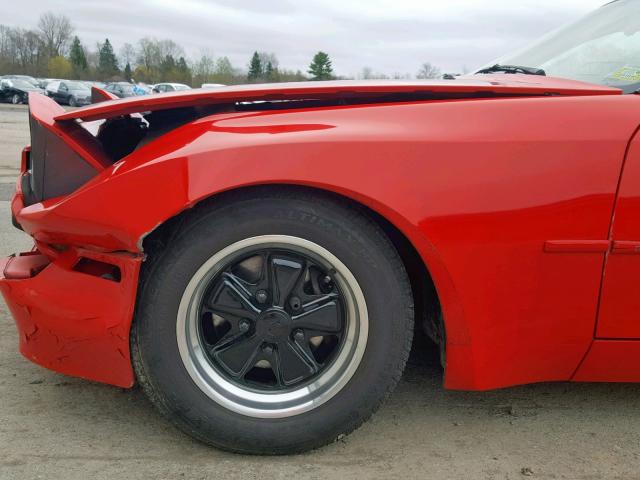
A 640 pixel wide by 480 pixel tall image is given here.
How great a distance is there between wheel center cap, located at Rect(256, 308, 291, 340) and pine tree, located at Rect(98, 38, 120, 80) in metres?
80.8

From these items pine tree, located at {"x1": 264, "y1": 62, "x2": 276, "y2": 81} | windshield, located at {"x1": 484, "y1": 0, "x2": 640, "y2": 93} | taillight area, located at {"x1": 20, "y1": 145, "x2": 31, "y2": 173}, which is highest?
pine tree, located at {"x1": 264, "y1": 62, "x2": 276, "y2": 81}

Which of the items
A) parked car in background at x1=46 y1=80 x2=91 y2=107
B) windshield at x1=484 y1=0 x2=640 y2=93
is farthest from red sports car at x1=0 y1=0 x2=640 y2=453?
parked car in background at x1=46 y1=80 x2=91 y2=107

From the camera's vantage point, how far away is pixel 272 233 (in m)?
1.80

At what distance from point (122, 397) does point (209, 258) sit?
31.1 inches

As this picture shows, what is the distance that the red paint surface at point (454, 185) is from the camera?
5.80 feet

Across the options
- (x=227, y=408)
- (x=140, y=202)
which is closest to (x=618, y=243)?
(x=227, y=408)

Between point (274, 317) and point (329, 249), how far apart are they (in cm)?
30

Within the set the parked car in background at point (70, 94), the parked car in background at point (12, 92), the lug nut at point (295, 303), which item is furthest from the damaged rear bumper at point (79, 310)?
the parked car in background at point (12, 92)

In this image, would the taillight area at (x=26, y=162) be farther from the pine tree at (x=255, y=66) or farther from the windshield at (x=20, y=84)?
the pine tree at (x=255, y=66)

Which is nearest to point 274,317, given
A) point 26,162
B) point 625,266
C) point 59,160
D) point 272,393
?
point 272,393

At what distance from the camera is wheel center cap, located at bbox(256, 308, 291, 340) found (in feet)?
6.35

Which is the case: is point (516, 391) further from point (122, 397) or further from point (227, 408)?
point (122, 397)

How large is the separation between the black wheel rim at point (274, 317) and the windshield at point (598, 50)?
1.27 metres

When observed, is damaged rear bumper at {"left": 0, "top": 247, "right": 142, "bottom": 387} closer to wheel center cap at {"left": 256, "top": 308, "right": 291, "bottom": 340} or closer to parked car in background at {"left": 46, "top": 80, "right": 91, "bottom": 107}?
wheel center cap at {"left": 256, "top": 308, "right": 291, "bottom": 340}
